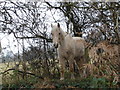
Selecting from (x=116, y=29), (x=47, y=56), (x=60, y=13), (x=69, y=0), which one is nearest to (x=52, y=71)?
(x=47, y=56)

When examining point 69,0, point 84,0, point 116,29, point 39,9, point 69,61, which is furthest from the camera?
point 39,9

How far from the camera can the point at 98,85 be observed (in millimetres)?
1937

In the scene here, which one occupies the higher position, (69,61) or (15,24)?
(15,24)

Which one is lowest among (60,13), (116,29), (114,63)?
(114,63)

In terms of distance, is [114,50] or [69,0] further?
[69,0]

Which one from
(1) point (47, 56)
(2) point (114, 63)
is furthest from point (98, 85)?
(1) point (47, 56)

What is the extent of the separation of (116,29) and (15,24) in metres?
1.90

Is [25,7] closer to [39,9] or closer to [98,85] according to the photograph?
[39,9]

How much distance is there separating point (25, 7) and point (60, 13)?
0.58m

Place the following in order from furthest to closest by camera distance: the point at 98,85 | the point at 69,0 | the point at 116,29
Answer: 1. the point at 69,0
2. the point at 116,29
3. the point at 98,85

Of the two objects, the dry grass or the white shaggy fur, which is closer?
the dry grass

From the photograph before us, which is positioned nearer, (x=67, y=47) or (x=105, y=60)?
Answer: (x=105, y=60)

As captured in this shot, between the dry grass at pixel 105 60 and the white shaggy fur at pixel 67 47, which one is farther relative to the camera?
the white shaggy fur at pixel 67 47

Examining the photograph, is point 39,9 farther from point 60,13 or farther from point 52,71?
point 52,71
